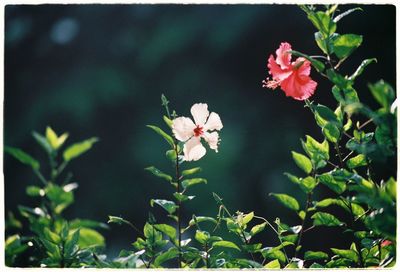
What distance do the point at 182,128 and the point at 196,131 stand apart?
5cm

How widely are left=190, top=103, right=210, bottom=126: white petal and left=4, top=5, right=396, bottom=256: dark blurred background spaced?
9cm

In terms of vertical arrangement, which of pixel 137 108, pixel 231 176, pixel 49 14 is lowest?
pixel 231 176

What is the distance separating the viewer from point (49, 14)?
1.29m

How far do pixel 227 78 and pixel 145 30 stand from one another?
0.31m

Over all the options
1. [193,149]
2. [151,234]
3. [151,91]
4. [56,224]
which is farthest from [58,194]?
[151,91]

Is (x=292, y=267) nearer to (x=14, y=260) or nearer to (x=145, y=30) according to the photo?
(x=14, y=260)

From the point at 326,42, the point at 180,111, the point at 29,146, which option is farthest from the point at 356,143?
the point at 29,146

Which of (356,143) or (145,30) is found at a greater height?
(145,30)

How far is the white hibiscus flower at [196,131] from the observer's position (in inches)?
39.2

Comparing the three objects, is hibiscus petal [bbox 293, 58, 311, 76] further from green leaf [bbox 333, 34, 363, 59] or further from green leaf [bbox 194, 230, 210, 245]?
green leaf [bbox 194, 230, 210, 245]

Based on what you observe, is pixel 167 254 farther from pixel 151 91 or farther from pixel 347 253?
pixel 151 91

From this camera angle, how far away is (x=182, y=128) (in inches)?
39.4

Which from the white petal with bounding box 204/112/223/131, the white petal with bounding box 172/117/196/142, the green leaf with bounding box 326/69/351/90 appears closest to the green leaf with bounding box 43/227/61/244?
the white petal with bounding box 172/117/196/142

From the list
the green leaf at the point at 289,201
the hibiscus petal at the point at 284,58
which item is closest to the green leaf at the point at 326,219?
the green leaf at the point at 289,201
